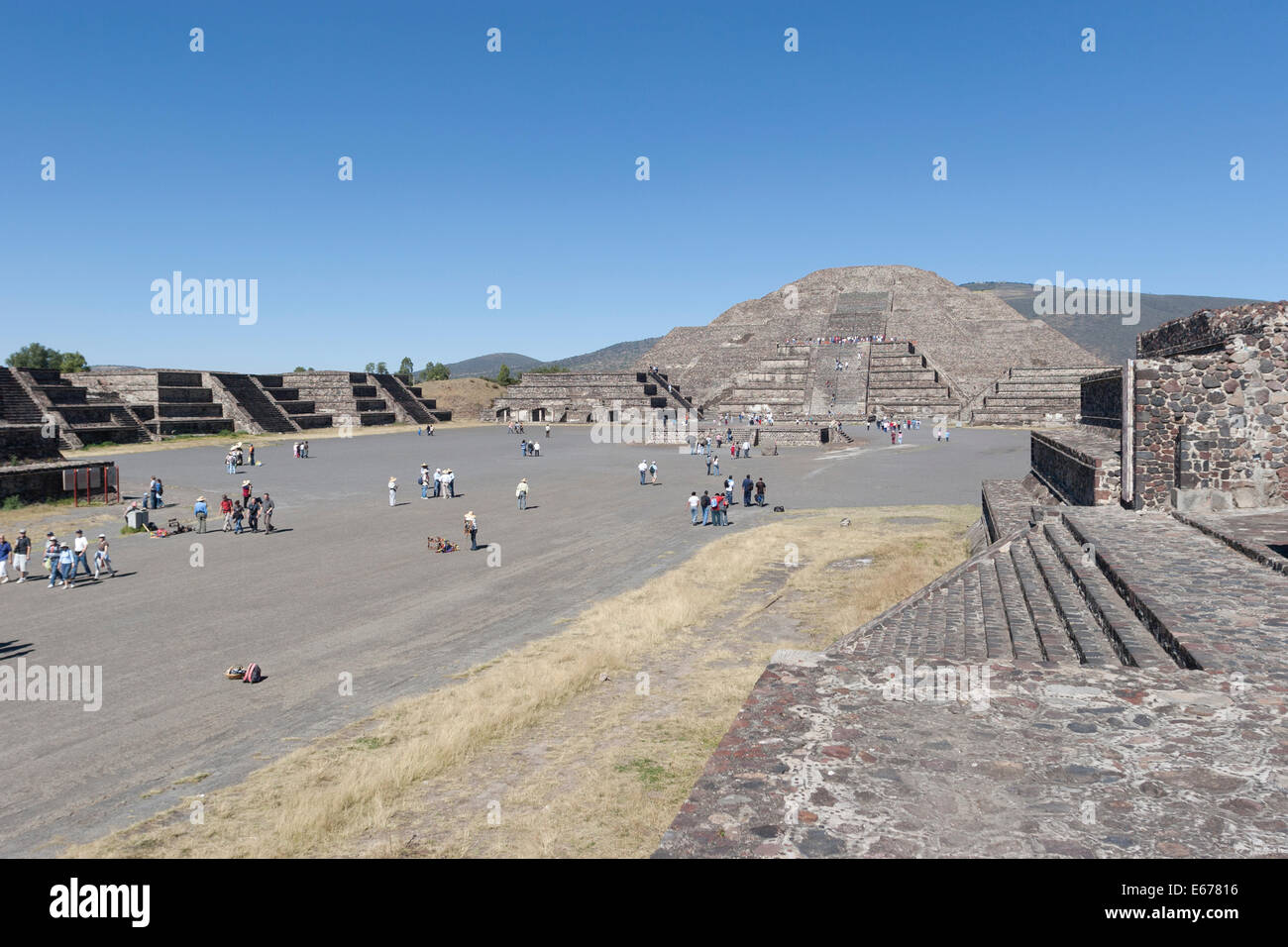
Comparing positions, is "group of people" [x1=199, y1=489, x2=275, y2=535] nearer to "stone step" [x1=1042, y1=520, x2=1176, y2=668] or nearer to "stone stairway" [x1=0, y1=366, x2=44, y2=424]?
"stone step" [x1=1042, y1=520, x2=1176, y2=668]

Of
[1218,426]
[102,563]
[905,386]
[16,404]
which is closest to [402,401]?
[16,404]

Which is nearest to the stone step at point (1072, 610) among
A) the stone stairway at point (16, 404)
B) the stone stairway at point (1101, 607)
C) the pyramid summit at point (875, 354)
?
the stone stairway at point (1101, 607)

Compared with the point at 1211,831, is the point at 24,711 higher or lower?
lower

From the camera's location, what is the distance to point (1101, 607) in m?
9.44

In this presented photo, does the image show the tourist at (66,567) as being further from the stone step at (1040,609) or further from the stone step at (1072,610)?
the stone step at (1072,610)

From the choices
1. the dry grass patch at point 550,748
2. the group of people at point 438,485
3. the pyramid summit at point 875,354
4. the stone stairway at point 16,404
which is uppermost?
the pyramid summit at point 875,354

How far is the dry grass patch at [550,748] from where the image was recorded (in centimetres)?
688

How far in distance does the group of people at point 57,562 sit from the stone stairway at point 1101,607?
1632 centimetres
